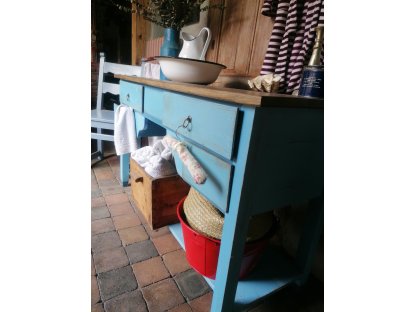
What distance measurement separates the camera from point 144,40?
2.56 meters

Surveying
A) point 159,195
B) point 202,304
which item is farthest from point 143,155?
point 202,304

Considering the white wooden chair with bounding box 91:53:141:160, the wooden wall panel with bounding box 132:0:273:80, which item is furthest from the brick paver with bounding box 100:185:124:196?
the wooden wall panel with bounding box 132:0:273:80

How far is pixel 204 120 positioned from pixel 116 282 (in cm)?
78

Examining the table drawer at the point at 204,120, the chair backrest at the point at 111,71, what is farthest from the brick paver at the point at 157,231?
the chair backrest at the point at 111,71

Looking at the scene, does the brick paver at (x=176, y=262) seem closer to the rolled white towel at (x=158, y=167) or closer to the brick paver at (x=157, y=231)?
the brick paver at (x=157, y=231)

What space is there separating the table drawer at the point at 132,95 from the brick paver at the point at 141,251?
2.19 feet

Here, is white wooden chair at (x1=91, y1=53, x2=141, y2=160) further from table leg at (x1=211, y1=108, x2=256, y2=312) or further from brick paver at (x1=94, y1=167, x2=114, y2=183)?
table leg at (x1=211, y1=108, x2=256, y2=312)

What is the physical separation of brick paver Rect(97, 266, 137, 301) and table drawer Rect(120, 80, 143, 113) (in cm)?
74

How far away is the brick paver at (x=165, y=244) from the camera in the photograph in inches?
46.0
